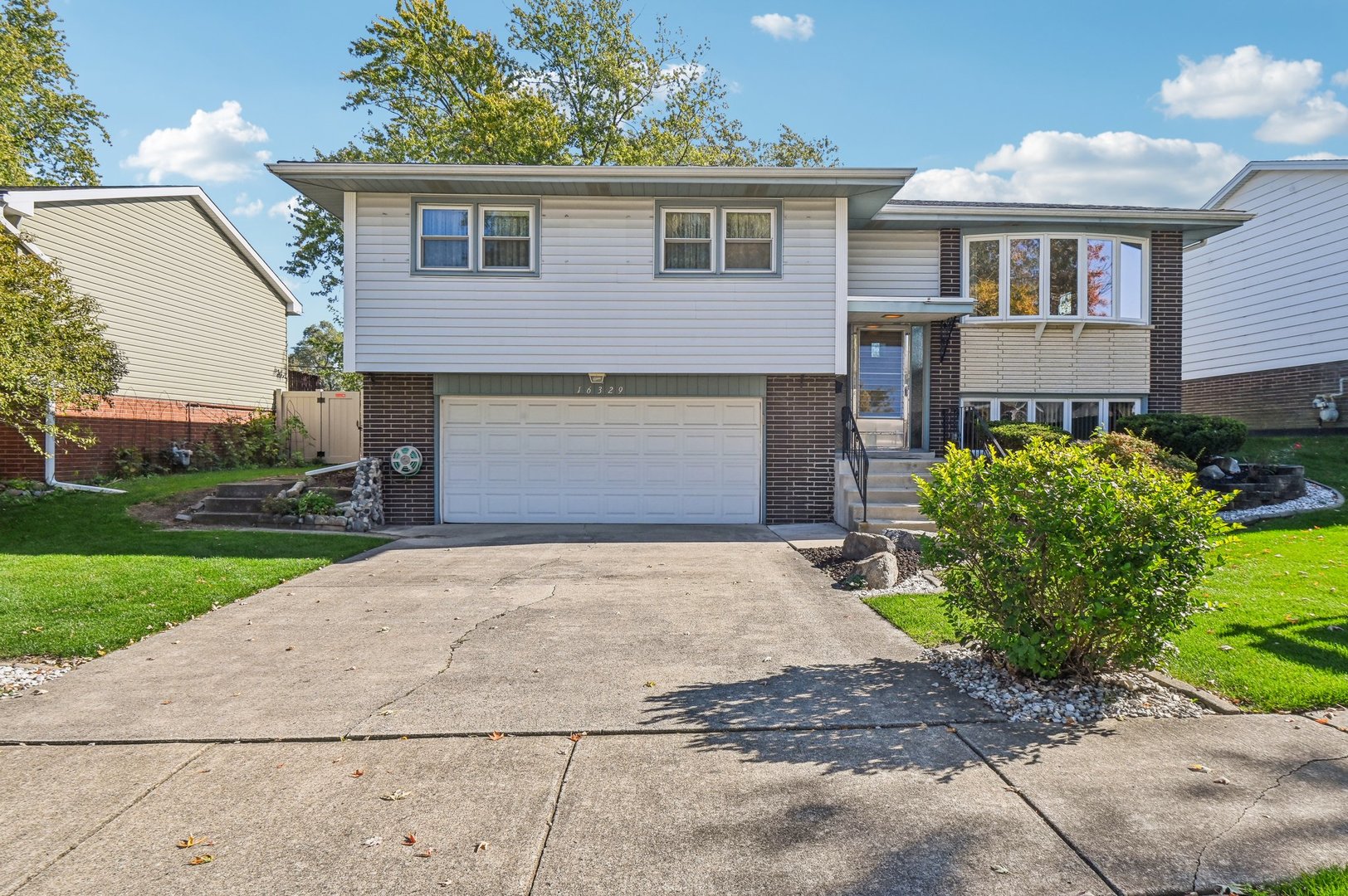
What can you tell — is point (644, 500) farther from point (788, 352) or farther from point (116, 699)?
point (116, 699)

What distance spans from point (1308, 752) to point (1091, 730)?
0.93 meters

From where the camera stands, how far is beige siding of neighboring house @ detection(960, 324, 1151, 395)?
46.2 feet

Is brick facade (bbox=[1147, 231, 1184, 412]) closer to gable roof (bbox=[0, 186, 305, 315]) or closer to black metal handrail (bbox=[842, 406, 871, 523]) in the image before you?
black metal handrail (bbox=[842, 406, 871, 523])

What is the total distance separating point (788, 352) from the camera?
12508mm

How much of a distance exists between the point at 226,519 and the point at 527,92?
17.2m

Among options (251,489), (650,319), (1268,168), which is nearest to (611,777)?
(650,319)

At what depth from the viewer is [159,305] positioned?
16.7 meters

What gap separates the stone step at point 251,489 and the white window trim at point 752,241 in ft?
26.9

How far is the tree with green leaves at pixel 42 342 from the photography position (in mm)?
9062

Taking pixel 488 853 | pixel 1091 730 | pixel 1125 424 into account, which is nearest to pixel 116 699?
pixel 488 853

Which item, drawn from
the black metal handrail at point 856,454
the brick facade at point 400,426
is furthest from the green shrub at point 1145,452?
the brick facade at point 400,426

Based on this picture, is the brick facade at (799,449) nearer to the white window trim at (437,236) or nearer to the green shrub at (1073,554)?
the white window trim at (437,236)

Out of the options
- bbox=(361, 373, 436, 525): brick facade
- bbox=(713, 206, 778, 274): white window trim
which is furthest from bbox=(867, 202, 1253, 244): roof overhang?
bbox=(361, 373, 436, 525): brick facade

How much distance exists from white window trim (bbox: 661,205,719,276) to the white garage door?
7.02ft
